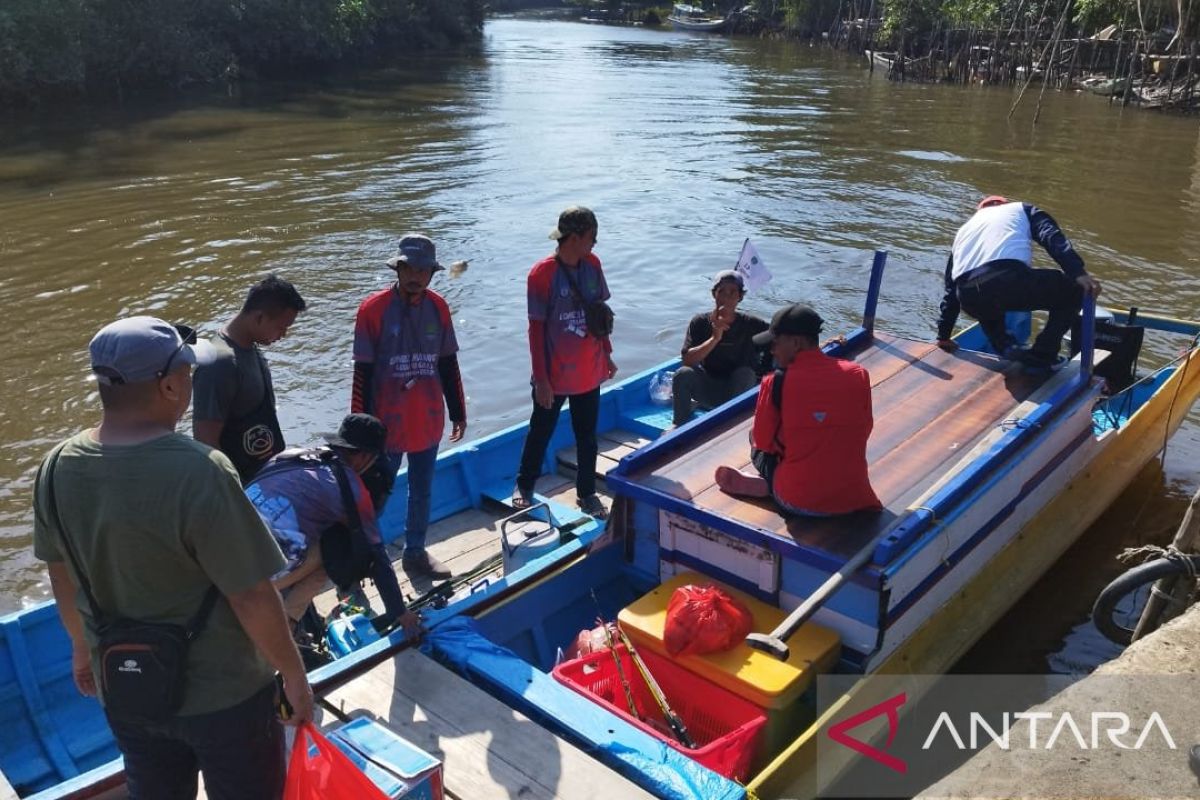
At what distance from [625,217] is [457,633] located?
14645 mm

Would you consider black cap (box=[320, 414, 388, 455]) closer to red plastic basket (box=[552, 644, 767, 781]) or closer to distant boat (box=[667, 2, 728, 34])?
red plastic basket (box=[552, 644, 767, 781])

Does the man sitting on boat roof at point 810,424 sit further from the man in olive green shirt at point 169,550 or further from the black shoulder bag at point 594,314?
the man in olive green shirt at point 169,550

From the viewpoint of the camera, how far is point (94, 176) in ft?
64.3

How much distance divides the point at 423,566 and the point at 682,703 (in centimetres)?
202

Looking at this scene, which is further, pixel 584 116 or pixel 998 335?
pixel 584 116

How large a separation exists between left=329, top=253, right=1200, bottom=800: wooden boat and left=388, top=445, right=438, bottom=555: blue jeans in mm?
953

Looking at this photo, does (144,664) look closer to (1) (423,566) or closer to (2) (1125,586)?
(1) (423,566)

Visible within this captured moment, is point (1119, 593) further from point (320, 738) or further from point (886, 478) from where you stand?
point (320, 738)

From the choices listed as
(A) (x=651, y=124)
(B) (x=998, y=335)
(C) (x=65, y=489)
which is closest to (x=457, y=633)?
(C) (x=65, y=489)

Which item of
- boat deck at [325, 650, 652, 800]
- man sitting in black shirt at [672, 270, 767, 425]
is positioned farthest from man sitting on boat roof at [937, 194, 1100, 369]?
boat deck at [325, 650, 652, 800]

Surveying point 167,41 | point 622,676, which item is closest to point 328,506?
point 622,676

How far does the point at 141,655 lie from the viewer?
8.59 ft

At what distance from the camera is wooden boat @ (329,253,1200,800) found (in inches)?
169

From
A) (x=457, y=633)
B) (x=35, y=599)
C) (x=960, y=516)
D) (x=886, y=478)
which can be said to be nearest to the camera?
(x=457, y=633)
